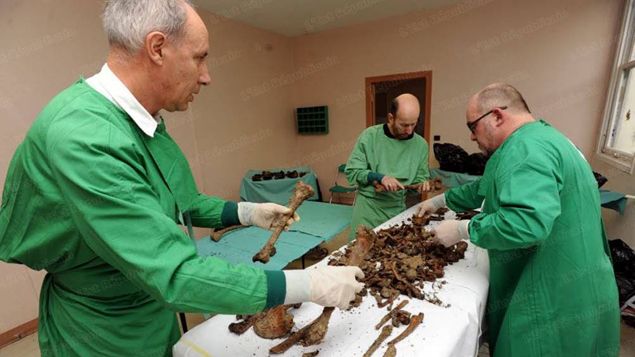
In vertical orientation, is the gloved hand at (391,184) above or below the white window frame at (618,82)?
below

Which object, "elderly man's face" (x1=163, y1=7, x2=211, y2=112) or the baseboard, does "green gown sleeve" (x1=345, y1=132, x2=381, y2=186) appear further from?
the baseboard

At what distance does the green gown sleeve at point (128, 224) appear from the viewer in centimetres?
66

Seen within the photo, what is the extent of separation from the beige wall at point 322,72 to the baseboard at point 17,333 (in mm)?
59

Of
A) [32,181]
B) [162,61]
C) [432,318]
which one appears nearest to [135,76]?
[162,61]

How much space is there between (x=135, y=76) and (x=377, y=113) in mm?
5155

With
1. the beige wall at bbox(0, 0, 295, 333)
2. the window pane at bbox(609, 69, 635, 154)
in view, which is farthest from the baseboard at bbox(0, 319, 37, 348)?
the window pane at bbox(609, 69, 635, 154)

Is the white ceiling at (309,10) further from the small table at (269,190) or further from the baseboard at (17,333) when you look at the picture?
the baseboard at (17,333)

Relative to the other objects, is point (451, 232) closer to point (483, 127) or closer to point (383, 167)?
point (483, 127)

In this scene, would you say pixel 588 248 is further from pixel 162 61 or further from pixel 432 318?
pixel 162 61

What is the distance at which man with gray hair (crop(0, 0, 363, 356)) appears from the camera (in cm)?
67

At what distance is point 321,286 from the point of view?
0.92 metres

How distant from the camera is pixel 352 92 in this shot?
5.26 metres

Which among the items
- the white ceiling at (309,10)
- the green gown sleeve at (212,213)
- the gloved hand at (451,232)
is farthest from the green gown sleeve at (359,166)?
the white ceiling at (309,10)

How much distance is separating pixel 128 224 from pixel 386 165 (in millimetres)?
2083
